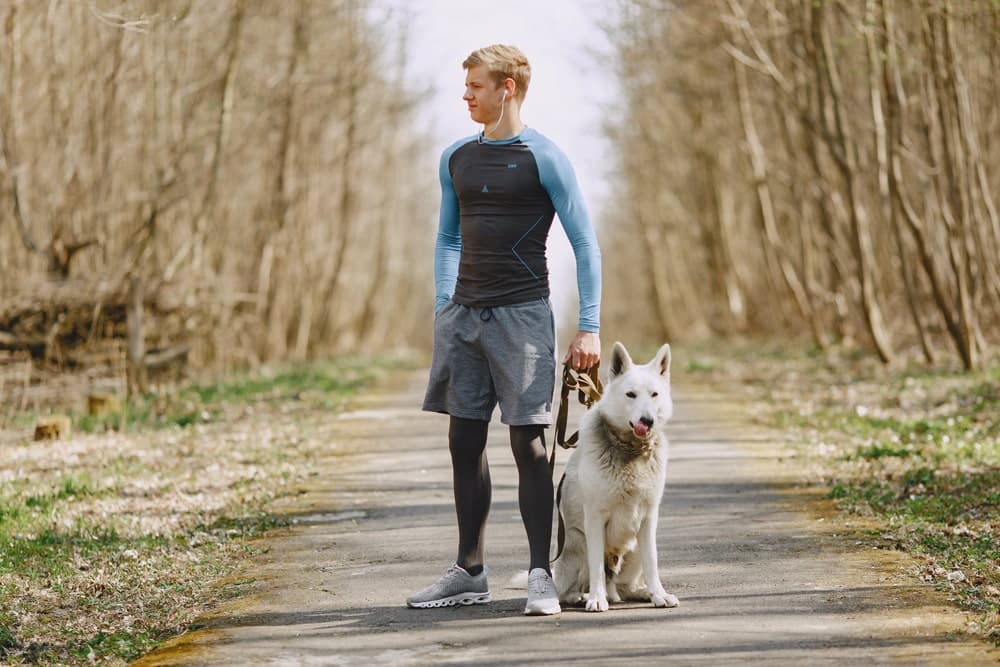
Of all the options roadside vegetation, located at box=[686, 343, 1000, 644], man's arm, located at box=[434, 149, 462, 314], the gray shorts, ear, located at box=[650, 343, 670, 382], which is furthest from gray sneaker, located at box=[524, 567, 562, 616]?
roadside vegetation, located at box=[686, 343, 1000, 644]

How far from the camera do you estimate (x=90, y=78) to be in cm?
1992

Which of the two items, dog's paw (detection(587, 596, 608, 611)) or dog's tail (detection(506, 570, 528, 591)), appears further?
dog's tail (detection(506, 570, 528, 591))

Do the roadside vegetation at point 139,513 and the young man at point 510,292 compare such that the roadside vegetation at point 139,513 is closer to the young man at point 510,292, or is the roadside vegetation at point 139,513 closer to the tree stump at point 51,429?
the tree stump at point 51,429

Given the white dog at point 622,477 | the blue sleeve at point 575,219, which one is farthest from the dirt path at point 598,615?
the blue sleeve at point 575,219

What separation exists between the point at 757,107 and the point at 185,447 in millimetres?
24928

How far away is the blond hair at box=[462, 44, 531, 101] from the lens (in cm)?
624

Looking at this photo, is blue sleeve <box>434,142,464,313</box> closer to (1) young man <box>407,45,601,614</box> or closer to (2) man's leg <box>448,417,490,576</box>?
(1) young man <box>407,45,601,614</box>

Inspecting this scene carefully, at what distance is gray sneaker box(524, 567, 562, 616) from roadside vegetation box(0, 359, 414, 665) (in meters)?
1.66

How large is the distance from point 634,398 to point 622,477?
37cm

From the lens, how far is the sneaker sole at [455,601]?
6.51 meters

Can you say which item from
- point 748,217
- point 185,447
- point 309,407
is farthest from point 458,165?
point 748,217

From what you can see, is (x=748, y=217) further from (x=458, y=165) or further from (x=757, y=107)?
(x=458, y=165)

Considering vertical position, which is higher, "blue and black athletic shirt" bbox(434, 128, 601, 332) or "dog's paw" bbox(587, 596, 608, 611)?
"blue and black athletic shirt" bbox(434, 128, 601, 332)

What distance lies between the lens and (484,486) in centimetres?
665
